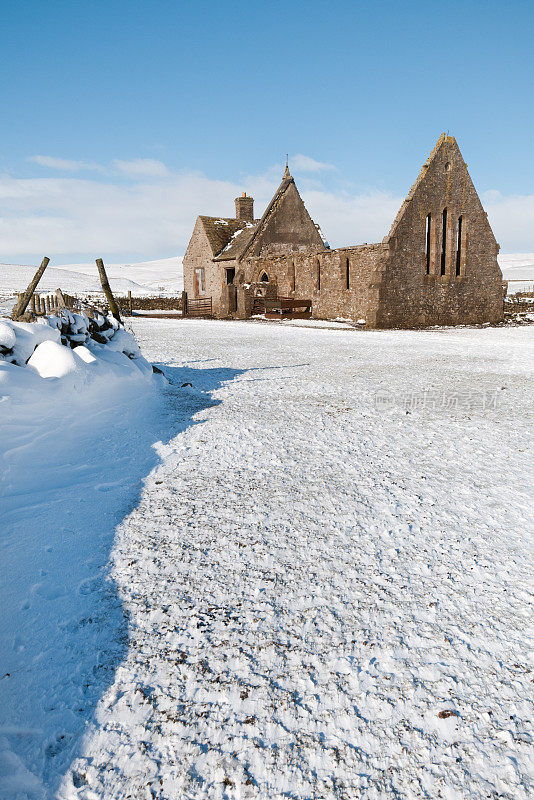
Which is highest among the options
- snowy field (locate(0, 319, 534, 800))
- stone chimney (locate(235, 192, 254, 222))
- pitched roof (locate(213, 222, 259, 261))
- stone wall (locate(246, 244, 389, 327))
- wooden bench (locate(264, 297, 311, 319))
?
stone chimney (locate(235, 192, 254, 222))

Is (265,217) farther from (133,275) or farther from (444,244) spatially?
(133,275)

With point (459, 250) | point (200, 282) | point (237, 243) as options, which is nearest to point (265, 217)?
point (237, 243)

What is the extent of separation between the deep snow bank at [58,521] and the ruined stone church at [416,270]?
1453 centimetres

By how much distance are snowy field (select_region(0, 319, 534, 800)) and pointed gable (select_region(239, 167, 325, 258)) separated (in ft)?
77.1

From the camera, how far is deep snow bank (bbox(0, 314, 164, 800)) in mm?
1827

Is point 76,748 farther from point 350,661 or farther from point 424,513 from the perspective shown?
point 424,513

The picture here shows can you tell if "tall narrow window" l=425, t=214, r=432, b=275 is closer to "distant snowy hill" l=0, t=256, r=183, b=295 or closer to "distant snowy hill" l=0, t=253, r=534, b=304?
"distant snowy hill" l=0, t=253, r=534, b=304

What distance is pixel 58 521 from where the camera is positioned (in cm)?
320

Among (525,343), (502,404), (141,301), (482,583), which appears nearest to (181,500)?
(482,583)

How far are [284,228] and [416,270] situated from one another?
34.5 feet

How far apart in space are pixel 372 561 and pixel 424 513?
2.47ft

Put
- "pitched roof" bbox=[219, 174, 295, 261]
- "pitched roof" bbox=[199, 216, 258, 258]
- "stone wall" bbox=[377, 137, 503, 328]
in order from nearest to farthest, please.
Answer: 1. "stone wall" bbox=[377, 137, 503, 328]
2. "pitched roof" bbox=[219, 174, 295, 261]
3. "pitched roof" bbox=[199, 216, 258, 258]

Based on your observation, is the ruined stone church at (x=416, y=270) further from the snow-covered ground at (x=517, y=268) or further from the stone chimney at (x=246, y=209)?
the snow-covered ground at (x=517, y=268)

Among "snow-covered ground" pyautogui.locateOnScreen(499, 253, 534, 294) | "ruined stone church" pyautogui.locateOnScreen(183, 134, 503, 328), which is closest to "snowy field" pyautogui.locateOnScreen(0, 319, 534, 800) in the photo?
"ruined stone church" pyautogui.locateOnScreen(183, 134, 503, 328)
